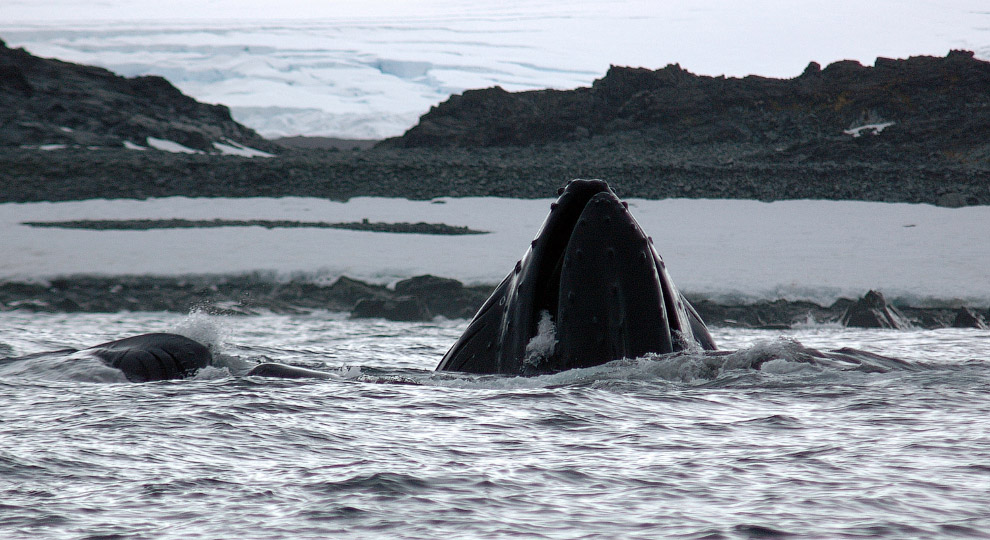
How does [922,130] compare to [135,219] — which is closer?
[135,219]

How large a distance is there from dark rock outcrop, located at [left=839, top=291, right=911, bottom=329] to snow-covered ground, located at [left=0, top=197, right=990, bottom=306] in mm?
1432

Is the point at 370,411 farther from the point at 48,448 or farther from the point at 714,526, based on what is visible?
the point at 714,526

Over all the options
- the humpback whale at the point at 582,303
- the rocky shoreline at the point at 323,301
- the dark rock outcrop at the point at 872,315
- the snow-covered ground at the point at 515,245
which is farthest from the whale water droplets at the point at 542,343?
the snow-covered ground at the point at 515,245

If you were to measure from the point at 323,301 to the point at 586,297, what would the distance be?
10.7 m

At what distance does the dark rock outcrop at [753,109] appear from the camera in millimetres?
38875

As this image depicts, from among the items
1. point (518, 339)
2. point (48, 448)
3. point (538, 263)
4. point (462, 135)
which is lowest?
point (48, 448)

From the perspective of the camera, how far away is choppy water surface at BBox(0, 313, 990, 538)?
3277 millimetres

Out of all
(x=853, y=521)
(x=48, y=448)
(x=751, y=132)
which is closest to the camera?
(x=853, y=521)

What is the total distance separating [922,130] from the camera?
38.2 m

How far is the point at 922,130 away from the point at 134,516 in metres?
39.5

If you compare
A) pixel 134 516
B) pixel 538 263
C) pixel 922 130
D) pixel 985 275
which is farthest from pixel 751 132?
pixel 134 516

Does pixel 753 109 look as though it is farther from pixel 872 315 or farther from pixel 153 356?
pixel 153 356

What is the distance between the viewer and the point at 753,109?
44438mm

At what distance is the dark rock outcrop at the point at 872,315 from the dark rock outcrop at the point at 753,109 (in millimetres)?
23898
